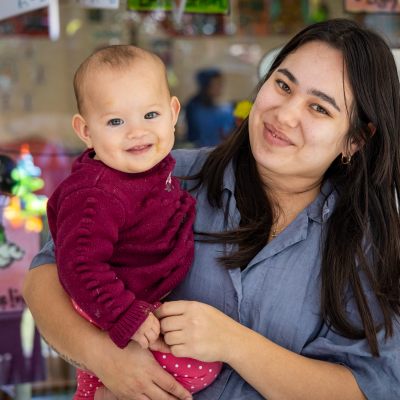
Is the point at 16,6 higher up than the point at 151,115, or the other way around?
the point at 16,6

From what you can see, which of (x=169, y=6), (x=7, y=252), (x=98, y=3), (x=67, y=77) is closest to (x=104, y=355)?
(x=7, y=252)

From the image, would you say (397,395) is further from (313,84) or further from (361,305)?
(313,84)

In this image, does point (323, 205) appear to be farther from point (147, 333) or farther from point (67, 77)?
point (67, 77)

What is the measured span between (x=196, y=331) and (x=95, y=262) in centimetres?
30

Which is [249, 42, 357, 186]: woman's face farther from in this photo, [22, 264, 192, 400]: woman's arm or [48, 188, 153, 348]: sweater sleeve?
[22, 264, 192, 400]: woman's arm

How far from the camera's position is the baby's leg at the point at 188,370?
3.66 ft

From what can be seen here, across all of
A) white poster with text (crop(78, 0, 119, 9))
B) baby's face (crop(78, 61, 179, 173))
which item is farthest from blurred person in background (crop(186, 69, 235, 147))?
baby's face (crop(78, 61, 179, 173))

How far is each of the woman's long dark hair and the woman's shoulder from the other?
0.22ft

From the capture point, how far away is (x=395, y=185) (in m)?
1.38

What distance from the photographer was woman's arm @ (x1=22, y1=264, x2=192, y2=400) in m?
1.08

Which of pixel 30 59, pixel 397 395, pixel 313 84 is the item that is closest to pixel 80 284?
pixel 313 84

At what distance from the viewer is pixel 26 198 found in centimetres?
224

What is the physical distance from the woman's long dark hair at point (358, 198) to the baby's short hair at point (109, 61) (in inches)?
19.1

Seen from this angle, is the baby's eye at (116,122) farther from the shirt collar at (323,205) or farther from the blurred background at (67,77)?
the blurred background at (67,77)
